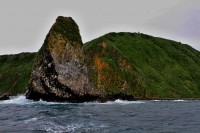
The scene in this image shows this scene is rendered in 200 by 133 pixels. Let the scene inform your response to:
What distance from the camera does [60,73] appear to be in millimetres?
98500

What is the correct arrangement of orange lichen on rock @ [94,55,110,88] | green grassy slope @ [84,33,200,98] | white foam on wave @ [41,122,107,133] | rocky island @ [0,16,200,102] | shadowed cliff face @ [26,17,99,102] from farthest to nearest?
green grassy slope @ [84,33,200,98] < orange lichen on rock @ [94,55,110,88] < rocky island @ [0,16,200,102] < shadowed cliff face @ [26,17,99,102] < white foam on wave @ [41,122,107,133]

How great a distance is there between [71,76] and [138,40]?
10327 centimetres

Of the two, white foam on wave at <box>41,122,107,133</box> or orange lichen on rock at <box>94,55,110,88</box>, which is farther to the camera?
orange lichen on rock at <box>94,55,110,88</box>

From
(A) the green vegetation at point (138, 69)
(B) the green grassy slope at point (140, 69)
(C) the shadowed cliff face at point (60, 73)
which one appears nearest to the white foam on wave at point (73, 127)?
(C) the shadowed cliff face at point (60, 73)

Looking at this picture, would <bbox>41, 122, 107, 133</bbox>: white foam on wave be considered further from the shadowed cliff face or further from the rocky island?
the rocky island

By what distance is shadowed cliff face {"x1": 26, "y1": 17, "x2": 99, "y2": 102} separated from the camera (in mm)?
97688

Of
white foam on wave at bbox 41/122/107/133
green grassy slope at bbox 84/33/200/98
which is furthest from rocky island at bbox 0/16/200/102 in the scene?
white foam on wave at bbox 41/122/107/133

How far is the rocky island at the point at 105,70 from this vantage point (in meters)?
99.1

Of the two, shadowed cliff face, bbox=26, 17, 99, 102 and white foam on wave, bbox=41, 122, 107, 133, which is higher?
shadowed cliff face, bbox=26, 17, 99, 102

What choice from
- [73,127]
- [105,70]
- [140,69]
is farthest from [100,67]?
[73,127]

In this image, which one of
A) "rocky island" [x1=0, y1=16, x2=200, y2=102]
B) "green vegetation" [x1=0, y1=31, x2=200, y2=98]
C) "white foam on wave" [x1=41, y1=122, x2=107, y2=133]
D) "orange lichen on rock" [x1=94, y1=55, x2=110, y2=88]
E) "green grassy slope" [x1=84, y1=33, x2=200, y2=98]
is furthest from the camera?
"green grassy slope" [x1=84, y1=33, x2=200, y2=98]

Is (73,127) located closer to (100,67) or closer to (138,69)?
(100,67)

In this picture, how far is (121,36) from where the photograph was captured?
7761 inches

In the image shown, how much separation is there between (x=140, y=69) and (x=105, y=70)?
861 inches
